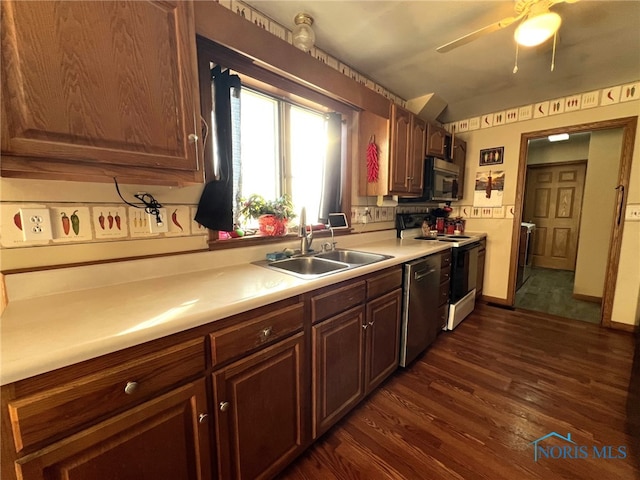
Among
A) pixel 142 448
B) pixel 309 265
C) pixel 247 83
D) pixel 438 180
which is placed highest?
pixel 247 83

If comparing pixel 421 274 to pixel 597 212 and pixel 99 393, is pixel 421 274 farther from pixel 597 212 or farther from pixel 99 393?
pixel 597 212

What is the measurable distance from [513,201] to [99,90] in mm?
3864

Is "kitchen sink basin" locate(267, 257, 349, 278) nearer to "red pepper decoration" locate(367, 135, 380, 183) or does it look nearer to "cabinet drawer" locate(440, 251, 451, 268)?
"red pepper decoration" locate(367, 135, 380, 183)

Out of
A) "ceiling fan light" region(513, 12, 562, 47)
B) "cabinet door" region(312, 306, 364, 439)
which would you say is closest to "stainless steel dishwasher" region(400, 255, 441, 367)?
"cabinet door" region(312, 306, 364, 439)

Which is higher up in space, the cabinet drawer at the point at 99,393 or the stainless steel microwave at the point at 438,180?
the stainless steel microwave at the point at 438,180

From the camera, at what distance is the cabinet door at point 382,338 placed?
1.63 m

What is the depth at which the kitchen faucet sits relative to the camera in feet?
5.93

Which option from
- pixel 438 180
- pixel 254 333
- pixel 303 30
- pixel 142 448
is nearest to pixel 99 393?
pixel 142 448

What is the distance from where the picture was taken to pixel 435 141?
2.79 meters

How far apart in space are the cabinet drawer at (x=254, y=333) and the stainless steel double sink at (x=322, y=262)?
409 millimetres

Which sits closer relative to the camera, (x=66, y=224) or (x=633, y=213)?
(x=66, y=224)

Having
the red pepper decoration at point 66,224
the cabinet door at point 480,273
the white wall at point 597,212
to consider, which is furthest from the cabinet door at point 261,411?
the white wall at point 597,212

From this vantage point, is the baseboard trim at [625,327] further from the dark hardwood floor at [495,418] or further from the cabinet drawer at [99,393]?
the cabinet drawer at [99,393]

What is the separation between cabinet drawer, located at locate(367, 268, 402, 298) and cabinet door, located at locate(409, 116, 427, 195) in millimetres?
1088
